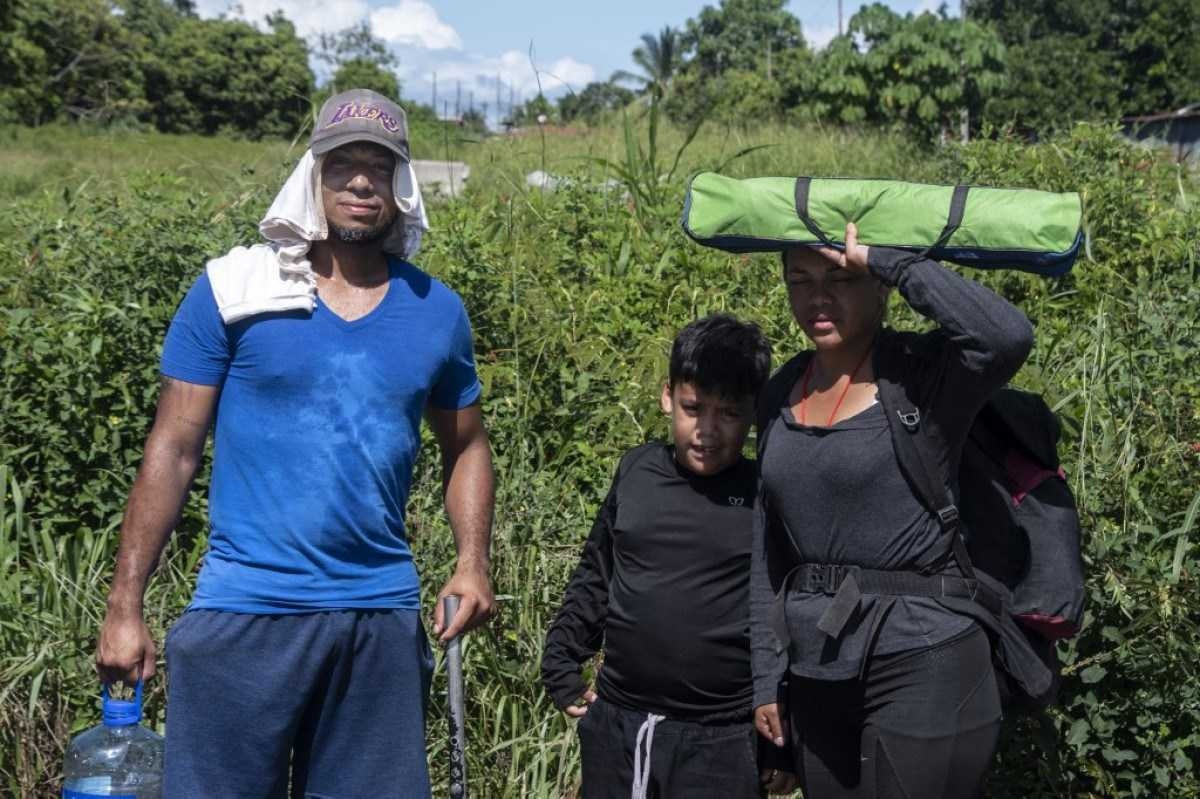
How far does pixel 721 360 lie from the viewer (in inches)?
124

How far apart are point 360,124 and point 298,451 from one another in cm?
72

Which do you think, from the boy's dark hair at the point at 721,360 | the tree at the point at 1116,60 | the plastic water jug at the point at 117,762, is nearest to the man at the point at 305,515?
the plastic water jug at the point at 117,762

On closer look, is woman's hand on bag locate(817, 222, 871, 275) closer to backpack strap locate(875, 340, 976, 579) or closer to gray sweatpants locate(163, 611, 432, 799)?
backpack strap locate(875, 340, 976, 579)

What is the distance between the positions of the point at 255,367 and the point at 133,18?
196 ft

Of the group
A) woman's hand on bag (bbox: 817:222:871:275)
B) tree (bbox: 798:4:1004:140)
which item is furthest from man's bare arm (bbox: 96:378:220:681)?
tree (bbox: 798:4:1004:140)

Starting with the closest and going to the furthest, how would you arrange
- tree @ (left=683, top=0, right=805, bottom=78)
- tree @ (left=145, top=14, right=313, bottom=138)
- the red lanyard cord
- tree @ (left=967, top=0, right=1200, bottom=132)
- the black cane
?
1. the red lanyard cord
2. the black cane
3. tree @ (left=967, top=0, right=1200, bottom=132)
4. tree @ (left=145, top=14, right=313, bottom=138)
5. tree @ (left=683, top=0, right=805, bottom=78)

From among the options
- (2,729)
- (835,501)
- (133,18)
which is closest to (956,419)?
(835,501)

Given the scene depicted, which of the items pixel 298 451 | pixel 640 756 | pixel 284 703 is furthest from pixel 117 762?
pixel 640 756

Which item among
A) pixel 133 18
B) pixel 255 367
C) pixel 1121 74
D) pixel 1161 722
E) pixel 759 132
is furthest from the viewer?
pixel 133 18

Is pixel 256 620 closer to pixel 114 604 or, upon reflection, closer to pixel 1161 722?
pixel 114 604

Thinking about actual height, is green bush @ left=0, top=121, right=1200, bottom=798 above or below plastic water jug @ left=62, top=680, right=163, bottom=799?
above

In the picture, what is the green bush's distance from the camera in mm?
3566

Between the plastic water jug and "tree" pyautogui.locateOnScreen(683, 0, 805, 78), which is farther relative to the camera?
"tree" pyautogui.locateOnScreen(683, 0, 805, 78)

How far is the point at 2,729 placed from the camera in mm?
4102
